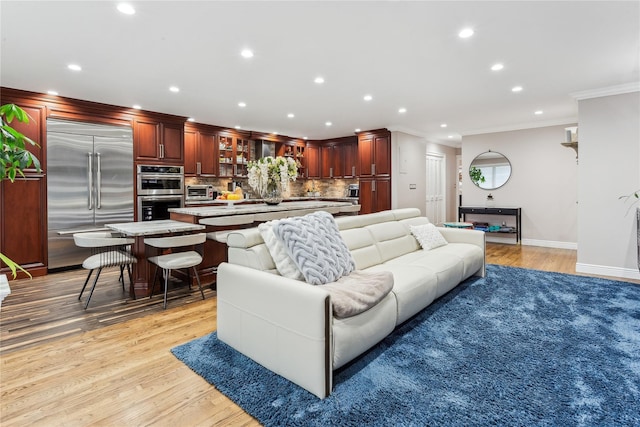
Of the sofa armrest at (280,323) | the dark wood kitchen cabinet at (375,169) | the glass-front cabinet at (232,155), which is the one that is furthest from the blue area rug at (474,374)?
the glass-front cabinet at (232,155)

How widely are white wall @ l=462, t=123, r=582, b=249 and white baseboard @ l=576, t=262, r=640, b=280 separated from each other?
2.10 m

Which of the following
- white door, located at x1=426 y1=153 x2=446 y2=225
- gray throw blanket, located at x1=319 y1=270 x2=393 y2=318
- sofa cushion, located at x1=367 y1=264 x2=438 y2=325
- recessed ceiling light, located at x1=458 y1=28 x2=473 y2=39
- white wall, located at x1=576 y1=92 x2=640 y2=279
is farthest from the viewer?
white door, located at x1=426 y1=153 x2=446 y2=225

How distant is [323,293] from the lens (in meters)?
1.78

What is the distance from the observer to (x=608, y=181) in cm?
438

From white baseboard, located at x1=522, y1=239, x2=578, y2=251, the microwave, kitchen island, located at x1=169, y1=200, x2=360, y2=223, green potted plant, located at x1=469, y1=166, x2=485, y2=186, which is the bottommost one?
white baseboard, located at x1=522, y1=239, x2=578, y2=251

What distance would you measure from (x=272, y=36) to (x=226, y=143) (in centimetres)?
460

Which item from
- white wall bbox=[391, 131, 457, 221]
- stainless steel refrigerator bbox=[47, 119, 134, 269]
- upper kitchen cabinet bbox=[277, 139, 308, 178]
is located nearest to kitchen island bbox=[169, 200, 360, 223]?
stainless steel refrigerator bbox=[47, 119, 134, 269]

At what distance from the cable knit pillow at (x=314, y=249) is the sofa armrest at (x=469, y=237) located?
2205mm

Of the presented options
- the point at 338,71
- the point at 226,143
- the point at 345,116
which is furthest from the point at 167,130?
the point at 338,71

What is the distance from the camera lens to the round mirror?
707 centimetres

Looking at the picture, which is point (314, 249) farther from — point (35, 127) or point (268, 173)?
point (35, 127)

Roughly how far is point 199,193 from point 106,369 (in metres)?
4.88

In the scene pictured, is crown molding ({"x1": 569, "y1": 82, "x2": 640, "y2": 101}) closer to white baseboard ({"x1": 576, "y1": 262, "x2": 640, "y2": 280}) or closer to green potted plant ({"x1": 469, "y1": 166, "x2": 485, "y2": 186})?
white baseboard ({"x1": 576, "y1": 262, "x2": 640, "y2": 280})

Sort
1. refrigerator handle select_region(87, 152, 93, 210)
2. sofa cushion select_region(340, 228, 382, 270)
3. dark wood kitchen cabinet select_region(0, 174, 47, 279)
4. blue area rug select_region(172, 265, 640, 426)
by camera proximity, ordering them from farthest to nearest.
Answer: refrigerator handle select_region(87, 152, 93, 210)
dark wood kitchen cabinet select_region(0, 174, 47, 279)
sofa cushion select_region(340, 228, 382, 270)
blue area rug select_region(172, 265, 640, 426)
